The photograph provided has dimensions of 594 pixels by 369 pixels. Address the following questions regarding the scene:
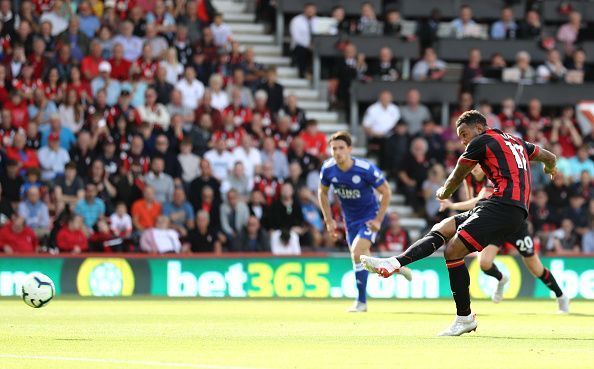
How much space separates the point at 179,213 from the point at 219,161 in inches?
62.6

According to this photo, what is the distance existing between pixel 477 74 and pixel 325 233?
20.2 ft

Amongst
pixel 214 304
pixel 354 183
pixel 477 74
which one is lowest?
pixel 214 304

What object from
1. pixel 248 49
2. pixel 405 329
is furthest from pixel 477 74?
pixel 405 329

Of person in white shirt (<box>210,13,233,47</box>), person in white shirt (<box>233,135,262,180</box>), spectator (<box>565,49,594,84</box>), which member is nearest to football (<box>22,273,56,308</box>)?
person in white shirt (<box>233,135,262,180</box>)

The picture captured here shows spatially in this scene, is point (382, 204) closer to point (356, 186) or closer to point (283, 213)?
point (356, 186)

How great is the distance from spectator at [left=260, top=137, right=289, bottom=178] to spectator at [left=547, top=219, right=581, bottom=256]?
5.30m

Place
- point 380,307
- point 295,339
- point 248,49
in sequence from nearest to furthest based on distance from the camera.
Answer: point 295,339 < point 380,307 < point 248,49

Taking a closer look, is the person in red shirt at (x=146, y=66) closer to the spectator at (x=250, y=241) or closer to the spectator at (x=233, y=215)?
the spectator at (x=233, y=215)

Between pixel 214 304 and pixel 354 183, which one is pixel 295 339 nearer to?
pixel 354 183

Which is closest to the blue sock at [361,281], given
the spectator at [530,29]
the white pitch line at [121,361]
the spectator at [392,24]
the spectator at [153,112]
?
the white pitch line at [121,361]

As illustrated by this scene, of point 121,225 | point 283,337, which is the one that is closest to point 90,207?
point 121,225

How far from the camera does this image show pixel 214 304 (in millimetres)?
19281

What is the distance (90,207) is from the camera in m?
22.3

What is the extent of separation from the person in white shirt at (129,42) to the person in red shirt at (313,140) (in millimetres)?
3579
